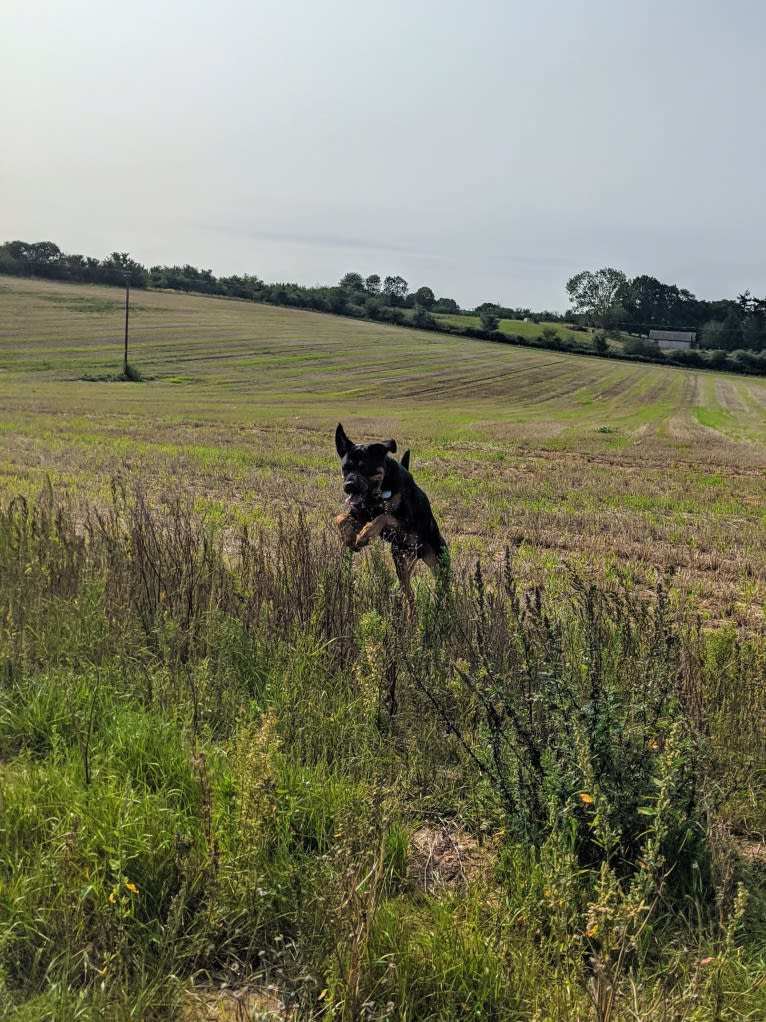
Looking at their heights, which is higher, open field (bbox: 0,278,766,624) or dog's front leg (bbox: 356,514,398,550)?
dog's front leg (bbox: 356,514,398,550)

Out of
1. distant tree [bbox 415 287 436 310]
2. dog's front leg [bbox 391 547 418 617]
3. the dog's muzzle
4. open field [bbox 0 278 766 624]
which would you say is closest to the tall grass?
dog's front leg [bbox 391 547 418 617]

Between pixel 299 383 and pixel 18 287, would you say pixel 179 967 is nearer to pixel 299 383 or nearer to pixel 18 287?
pixel 299 383

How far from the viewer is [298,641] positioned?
4.75m

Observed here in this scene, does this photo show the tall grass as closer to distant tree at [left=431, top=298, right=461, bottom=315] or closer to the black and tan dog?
the black and tan dog

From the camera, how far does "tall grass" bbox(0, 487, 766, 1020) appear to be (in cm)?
251

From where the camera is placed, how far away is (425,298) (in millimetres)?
120062

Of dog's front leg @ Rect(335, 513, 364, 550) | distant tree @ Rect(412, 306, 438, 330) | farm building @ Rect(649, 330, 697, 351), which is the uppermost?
farm building @ Rect(649, 330, 697, 351)

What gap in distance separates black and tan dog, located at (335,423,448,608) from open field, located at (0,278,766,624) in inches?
134

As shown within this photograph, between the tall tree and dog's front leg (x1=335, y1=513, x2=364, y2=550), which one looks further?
the tall tree

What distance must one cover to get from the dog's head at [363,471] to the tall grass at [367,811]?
44 cm

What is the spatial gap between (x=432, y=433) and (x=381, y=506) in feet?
73.2

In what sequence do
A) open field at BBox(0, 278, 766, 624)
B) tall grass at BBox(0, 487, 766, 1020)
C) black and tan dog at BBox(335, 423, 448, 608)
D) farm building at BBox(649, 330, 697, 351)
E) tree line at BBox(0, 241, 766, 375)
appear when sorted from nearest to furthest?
tall grass at BBox(0, 487, 766, 1020), black and tan dog at BBox(335, 423, 448, 608), open field at BBox(0, 278, 766, 624), tree line at BBox(0, 241, 766, 375), farm building at BBox(649, 330, 697, 351)

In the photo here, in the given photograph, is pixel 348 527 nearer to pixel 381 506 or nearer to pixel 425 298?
pixel 381 506

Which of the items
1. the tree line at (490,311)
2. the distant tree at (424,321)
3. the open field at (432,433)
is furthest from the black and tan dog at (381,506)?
the distant tree at (424,321)
